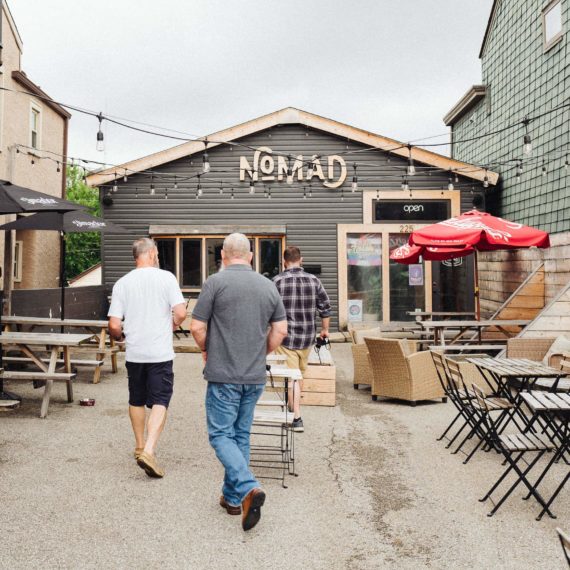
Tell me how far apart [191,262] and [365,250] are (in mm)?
4070

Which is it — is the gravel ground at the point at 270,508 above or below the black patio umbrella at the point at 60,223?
below

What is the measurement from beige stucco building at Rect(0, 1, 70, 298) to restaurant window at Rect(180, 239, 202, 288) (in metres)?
3.46

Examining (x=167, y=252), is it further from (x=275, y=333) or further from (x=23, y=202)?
(x=275, y=333)

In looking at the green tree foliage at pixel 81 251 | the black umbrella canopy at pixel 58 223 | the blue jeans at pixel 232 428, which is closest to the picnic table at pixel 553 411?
the blue jeans at pixel 232 428

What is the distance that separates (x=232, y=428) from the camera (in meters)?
4.38

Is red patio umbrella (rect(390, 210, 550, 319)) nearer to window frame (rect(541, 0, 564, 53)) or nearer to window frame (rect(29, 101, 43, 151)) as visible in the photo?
window frame (rect(541, 0, 564, 53))

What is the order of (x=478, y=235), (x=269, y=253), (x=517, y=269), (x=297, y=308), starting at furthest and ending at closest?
(x=269, y=253) → (x=517, y=269) → (x=478, y=235) → (x=297, y=308)

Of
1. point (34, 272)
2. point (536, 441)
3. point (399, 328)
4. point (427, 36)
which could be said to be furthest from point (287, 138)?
point (536, 441)

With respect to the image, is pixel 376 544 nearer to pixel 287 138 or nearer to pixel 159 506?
pixel 159 506

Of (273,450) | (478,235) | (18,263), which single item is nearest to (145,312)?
(273,450)

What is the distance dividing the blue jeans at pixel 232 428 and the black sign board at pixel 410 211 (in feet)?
38.0

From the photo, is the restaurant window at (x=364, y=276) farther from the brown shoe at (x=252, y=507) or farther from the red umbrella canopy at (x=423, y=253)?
the brown shoe at (x=252, y=507)

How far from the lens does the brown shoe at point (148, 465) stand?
4984 millimetres

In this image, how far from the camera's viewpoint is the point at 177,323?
5273 millimetres
